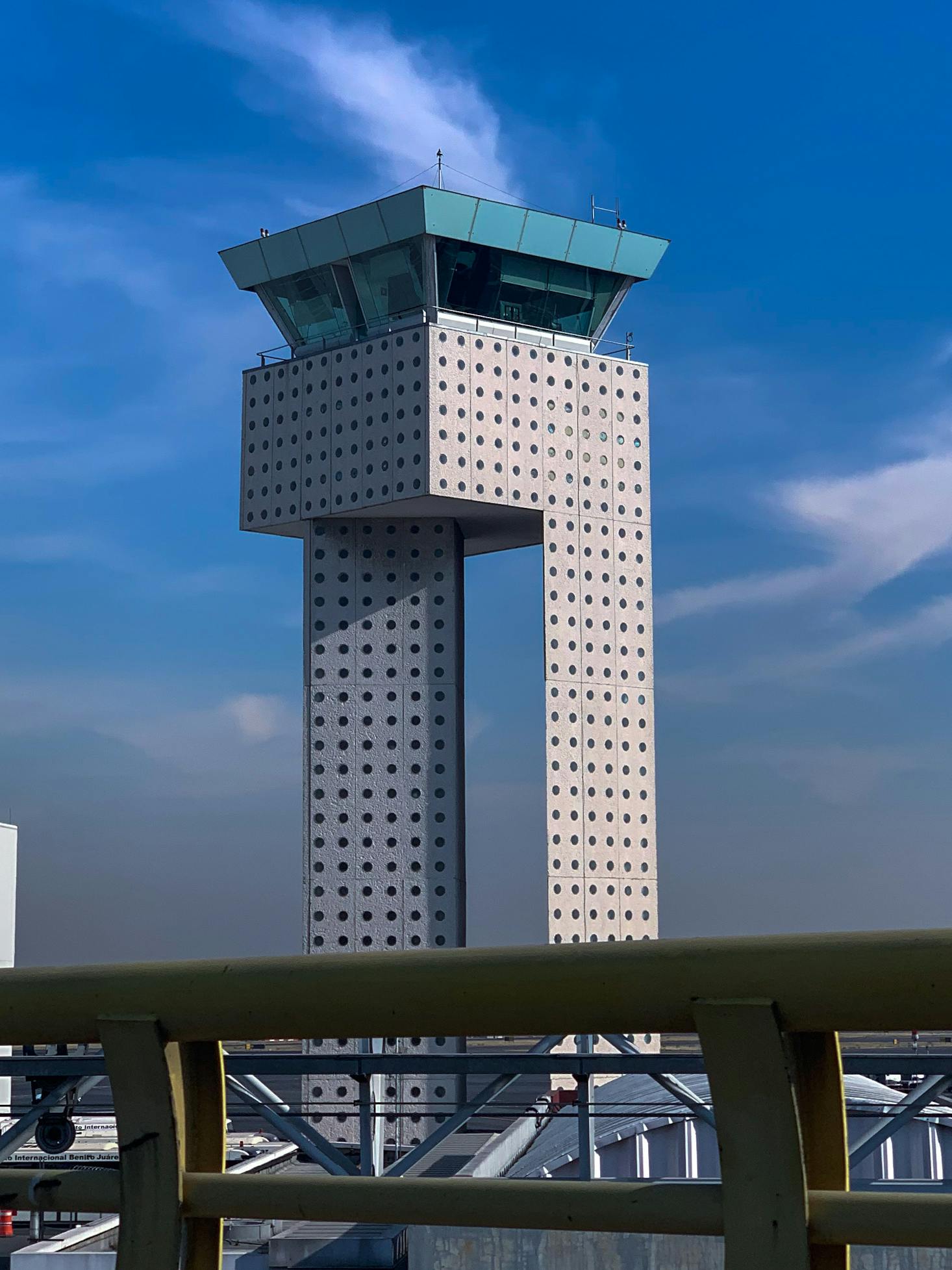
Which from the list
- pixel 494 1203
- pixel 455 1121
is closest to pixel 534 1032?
pixel 494 1203

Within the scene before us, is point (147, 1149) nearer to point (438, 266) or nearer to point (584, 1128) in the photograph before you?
point (584, 1128)

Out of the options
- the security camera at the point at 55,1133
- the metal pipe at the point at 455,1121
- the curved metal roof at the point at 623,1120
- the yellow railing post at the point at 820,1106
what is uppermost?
the yellow railing post at the point at 820,1106

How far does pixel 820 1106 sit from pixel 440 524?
41903 mm

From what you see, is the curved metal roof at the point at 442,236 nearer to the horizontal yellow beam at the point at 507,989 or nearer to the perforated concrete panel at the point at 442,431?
the perforated concrete panel at the point at 442,431

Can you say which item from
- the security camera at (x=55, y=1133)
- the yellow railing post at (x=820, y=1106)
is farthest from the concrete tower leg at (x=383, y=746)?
the yellow railing post at (x=820, y=1106)

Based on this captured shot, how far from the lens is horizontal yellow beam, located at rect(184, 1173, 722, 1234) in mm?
2344

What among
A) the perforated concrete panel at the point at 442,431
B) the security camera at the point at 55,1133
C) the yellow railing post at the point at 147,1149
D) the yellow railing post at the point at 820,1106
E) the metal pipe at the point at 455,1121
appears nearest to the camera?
the yellow railing post at the point at 820,1106

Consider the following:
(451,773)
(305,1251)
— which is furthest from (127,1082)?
(451,773)

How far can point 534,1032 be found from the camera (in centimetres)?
242

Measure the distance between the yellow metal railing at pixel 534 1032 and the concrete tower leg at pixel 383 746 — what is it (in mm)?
38848

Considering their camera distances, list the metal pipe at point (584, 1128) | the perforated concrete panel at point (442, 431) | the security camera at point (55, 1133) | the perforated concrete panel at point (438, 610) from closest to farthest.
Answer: the security camera at point (55, 1133)
the metal pipe at point (584, 1128)
the perforated concrete panel at point (438, 610)
the perforated concrete panel at point (442, 431)

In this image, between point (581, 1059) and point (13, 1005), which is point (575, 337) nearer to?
point (581, 1059)

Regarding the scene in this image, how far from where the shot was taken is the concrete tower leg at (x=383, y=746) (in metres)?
41.5

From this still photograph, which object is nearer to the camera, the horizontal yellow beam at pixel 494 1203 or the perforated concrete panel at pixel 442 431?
the horizontal yellow beam at pixel 494 1203
